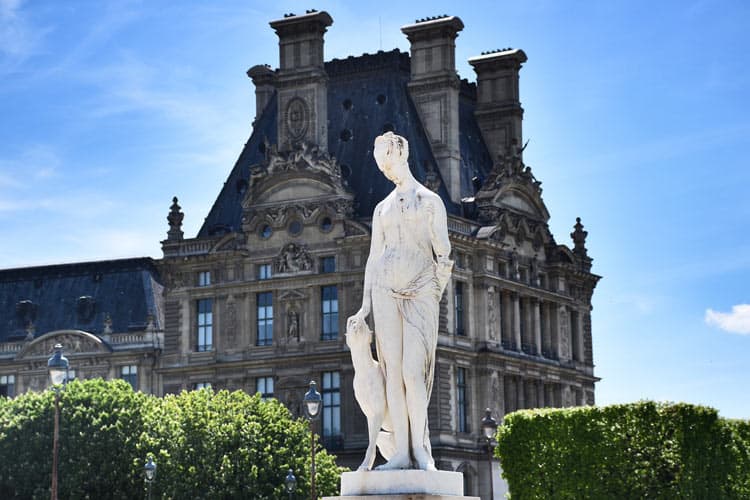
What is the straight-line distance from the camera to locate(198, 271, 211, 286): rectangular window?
245 feet

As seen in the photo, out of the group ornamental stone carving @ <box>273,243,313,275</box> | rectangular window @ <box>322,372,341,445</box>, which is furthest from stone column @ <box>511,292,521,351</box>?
ornamental stone carving @ <box>273,243,313,275</box>

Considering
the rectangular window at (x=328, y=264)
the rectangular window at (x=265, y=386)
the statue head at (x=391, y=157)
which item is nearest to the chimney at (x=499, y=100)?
the rectangular window at (x=328, y=264)

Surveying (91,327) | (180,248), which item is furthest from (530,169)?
(91,327)

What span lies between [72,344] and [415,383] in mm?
66557

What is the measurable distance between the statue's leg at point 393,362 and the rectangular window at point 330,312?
5093cm

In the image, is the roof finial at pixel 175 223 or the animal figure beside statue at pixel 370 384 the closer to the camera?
the animal figure beside statue at pixel 370 384

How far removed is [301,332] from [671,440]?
1198 inches

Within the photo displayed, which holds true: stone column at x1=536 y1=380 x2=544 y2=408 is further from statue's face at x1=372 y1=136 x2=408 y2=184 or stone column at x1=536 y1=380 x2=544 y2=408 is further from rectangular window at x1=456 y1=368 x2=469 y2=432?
statue's face at x1=372 y1=136 x2=408 y2=184

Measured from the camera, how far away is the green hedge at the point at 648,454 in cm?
4319

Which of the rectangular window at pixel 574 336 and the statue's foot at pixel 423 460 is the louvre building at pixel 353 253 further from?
the statue's foot at pixel 423 460

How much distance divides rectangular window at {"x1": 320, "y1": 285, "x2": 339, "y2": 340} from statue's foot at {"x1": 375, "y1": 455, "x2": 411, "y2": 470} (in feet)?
168

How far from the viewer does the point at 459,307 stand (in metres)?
72.2

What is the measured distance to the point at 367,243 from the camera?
69.8 meters

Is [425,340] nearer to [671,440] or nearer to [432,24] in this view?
[671,440]
